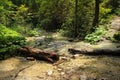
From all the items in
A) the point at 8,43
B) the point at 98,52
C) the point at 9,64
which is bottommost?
the point at 9,64

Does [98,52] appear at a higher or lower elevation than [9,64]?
higher

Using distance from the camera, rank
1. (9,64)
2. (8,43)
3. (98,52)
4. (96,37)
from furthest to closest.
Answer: (96,37) < (8,43) < (98,52) < (9,64)

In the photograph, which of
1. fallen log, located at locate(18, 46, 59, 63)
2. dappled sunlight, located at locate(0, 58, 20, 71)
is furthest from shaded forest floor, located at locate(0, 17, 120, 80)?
fallen log, located at locate(18, 46, 59, 63)

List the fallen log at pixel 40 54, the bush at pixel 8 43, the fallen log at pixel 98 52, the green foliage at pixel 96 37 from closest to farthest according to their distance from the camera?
1. the fallen log at pixel 40 54
2. the fallen log at pixel 98 52
3. the bush at pixel 8 43
4. the green foliage at pixel 96 37

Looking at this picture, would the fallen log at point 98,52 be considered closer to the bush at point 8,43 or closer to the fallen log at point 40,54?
the fallen log at point 40,54

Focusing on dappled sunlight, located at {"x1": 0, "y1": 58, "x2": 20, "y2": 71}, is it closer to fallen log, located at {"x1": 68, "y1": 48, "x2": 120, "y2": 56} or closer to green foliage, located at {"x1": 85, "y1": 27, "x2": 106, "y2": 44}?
fallen log, located at {"x1": 68, "y1": 48, "x2": 120, "y2": 56}

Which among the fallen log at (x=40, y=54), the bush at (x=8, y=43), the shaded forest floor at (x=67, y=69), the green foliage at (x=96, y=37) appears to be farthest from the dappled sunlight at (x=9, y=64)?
the green foliage at (x=96, y=37)

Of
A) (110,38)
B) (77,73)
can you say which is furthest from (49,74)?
(110,38)

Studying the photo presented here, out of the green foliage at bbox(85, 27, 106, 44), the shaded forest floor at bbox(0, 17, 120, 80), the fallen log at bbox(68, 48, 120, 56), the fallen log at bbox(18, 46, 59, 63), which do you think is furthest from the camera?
the green foliage at bbox(85, 27, 106, 44)

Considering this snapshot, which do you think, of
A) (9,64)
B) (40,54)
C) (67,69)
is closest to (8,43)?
(9,64)

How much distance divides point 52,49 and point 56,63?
9.54 ft

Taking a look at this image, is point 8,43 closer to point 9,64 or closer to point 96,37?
point 9,64

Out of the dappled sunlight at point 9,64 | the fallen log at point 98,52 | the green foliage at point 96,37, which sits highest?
the green foliage at point 96,37

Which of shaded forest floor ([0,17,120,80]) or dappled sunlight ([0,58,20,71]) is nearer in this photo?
shaded forest floor ([0,17,120,80])
